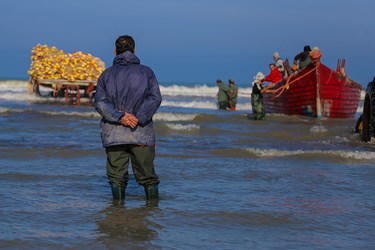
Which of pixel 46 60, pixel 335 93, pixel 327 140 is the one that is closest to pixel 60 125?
pixel 327 140

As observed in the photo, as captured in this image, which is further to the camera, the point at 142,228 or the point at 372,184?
the point at 372,184

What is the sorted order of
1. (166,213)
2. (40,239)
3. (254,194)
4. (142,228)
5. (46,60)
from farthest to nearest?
(46,60)
(254,194)
(166,213)
(142,228)
(40,239)

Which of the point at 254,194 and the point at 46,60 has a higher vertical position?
the point at 46,60

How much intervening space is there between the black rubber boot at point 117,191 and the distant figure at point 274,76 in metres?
14.6

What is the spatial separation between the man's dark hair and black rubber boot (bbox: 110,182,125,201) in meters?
1.17

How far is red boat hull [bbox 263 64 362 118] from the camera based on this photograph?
20.0m

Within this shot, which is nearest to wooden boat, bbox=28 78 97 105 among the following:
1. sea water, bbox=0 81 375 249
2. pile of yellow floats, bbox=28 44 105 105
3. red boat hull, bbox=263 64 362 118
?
pile of yellow floats, bbox=28 44 105 105

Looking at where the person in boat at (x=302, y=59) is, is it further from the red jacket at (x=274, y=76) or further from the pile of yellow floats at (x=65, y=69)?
the pile of yellow floats at (x=65, y=69)

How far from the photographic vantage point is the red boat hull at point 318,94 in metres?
20.0

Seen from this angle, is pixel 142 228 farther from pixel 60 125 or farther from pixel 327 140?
pixel 60 125

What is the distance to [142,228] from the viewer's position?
17.4 ft

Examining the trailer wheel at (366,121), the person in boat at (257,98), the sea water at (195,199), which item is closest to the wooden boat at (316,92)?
the person in boat at (257,98)

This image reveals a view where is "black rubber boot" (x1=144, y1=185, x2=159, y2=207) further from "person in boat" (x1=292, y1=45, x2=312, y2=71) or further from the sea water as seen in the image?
"person in boat" (x1=292, y1=45, x2=312, y2=71)

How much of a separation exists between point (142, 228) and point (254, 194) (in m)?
2.02
